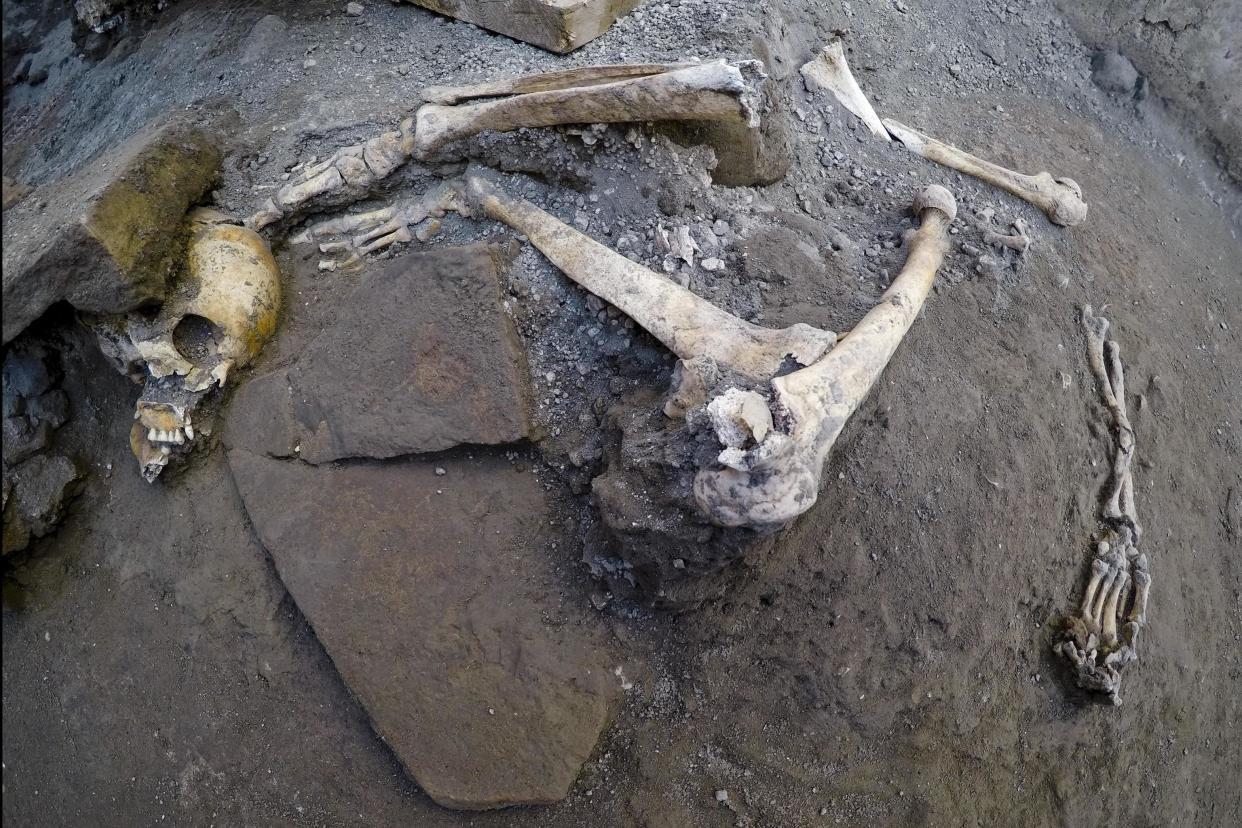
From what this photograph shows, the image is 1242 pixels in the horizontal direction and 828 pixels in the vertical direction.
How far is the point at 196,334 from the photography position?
2756 millimetres

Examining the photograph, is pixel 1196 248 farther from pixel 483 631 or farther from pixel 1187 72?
pixel 483 631

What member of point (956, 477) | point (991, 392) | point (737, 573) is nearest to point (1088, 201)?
point (991, 392)

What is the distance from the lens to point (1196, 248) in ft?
13.4

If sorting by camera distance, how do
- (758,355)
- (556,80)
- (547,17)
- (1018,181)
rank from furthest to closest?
(1018,181) → (547,17) → (556,80) → (758,355)

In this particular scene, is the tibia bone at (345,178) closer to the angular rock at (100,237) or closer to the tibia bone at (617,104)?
the tibia bone at (617,104)

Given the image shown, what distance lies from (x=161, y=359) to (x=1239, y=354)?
448 cm

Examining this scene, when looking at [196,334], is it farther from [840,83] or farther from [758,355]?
[840,83]

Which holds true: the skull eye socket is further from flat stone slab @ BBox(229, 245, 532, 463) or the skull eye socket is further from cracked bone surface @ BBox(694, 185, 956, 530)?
cracked bone surface @ BBox(694, 185, 956, 530)

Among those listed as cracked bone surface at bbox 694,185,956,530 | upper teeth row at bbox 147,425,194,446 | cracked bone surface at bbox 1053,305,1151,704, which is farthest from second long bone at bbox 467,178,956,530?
upper teeth row at bbox 147,425,194,446

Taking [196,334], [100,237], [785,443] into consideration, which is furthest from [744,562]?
[100,237]

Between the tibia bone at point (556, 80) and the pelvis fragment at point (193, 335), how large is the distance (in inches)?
36.2

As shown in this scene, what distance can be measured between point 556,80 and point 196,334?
4.91 feet

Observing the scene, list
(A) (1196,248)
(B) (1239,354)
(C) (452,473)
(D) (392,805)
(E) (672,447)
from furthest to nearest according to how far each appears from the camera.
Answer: (A) (1196,248), (B) (1239,354), (C) (452,473), (D) (392,805), (E) (672,447)

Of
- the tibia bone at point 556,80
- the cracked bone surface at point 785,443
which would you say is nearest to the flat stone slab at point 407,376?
the tibia bone at point 556,80
